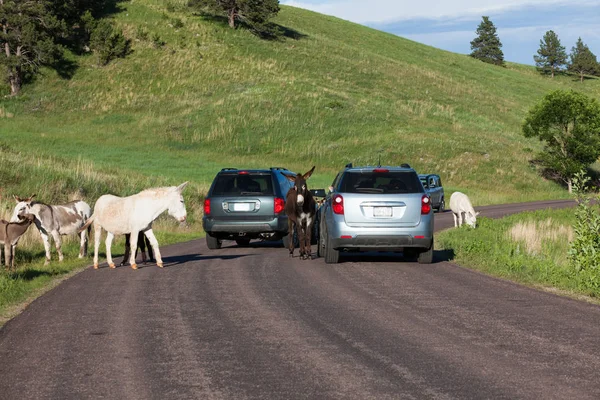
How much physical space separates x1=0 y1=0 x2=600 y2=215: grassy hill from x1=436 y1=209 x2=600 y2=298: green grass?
1479 cm

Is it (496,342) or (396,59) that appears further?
(396,59)

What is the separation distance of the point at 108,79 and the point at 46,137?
1796 centimetres

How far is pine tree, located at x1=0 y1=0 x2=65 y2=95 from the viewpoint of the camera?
75.1 m

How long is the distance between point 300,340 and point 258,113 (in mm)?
64700

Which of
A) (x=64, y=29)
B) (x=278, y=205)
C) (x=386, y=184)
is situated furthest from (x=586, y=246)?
(x=64, y=29)

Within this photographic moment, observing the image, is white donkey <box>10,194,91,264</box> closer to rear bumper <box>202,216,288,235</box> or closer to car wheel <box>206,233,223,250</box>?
rear bumper <box>202,216,288,235</box>

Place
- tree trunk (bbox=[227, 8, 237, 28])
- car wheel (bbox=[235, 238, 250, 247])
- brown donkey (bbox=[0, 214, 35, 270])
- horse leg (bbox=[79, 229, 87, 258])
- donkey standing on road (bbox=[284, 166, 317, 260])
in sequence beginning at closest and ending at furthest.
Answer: brown donkey (bbox=[0, 214, 35, 270])
donkey standing on road (bbox=[284, 166, 317, 260])
horse leg (bbox=[79, 229, 87, 258])
car wheel (bbox=[235, 238, 250, 247])
tree trunk (bbox=[227, 8, 237, 28])

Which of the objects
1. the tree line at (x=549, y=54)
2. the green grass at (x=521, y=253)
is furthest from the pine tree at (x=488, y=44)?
the green grass at (x=521, y=253)

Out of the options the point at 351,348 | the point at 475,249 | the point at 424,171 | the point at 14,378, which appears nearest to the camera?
the point at 14,378

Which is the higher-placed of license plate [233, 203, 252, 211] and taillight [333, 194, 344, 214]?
taillight [333, 194, 344, 214]

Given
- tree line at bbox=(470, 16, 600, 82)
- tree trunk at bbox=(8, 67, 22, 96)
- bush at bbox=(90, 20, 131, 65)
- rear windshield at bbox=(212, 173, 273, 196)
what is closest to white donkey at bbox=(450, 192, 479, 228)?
rear windshield at bbox=(212, 173, 273, 196)

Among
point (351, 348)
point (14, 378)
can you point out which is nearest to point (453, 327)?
point (351, 348)

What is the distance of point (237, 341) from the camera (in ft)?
30.6

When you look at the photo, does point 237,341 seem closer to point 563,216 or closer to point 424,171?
point 563,216
